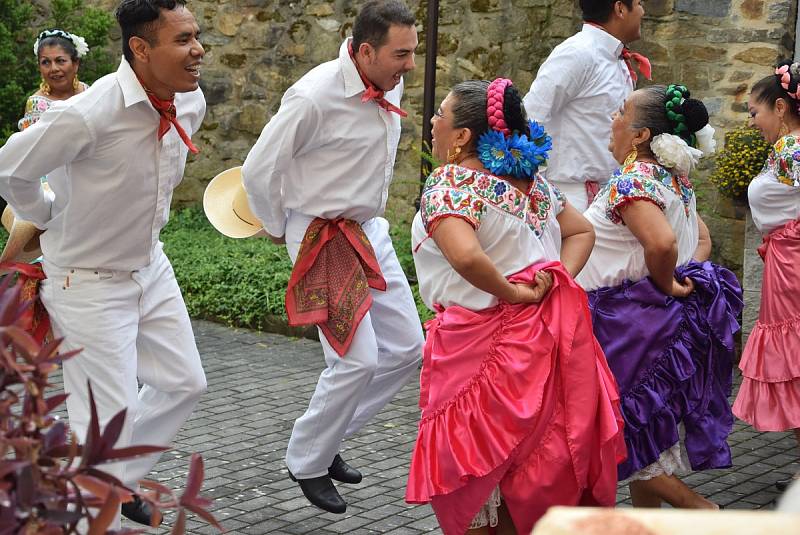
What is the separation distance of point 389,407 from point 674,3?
12.1 ft

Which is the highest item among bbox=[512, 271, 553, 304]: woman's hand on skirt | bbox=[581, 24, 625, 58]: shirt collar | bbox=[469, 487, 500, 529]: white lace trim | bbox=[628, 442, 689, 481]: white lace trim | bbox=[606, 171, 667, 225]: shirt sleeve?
bbox=[581, 24, 625, 58]: shirt collar

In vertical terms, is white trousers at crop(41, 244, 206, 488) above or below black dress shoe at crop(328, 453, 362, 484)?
above

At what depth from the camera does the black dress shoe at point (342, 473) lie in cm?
506

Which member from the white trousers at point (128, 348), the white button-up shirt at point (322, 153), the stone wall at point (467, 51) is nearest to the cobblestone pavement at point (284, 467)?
the white trousers at point (128, 348)

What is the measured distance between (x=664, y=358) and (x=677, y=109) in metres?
0.89

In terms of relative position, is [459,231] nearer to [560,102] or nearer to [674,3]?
[560,102]

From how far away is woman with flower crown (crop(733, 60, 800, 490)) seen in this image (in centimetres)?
522

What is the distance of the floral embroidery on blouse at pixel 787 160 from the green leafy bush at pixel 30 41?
7.60 meters

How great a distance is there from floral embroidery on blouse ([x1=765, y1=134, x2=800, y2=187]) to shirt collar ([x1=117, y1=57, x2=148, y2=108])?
9.11 feet

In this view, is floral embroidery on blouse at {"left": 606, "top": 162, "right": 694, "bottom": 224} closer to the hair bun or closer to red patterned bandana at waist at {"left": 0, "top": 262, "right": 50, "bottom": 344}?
the hair bun

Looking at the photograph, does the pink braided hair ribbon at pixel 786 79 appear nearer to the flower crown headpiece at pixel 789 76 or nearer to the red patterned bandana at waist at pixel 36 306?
the flower crown headpiece at pixel 789 76

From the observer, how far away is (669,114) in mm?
4352

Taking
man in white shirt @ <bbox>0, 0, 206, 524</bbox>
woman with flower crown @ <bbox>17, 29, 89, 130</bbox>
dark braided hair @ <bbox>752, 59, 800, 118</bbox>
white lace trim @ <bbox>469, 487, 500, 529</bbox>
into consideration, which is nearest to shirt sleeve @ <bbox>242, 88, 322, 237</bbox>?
man in white shirt @ <bbox>0, 0, 206, 524</bbox>

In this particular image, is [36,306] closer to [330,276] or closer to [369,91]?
[330,276]
